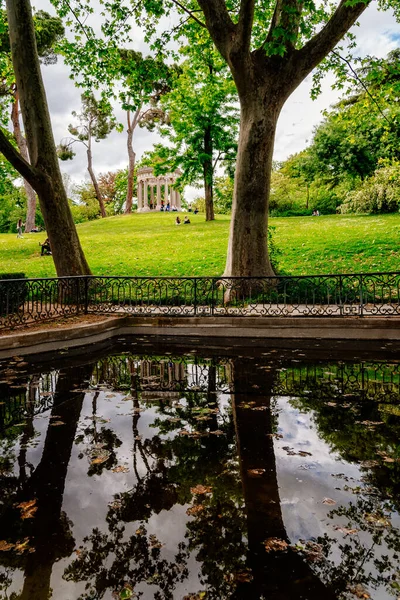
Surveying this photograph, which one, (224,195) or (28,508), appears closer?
(28,508)

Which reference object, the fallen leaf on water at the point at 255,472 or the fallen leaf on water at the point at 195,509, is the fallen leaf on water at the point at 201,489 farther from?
the fallen leaf on water at the point at 255,472

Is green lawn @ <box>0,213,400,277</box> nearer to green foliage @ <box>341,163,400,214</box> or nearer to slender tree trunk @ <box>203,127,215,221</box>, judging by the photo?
green foliage @ <box>341,163,400,214</box>

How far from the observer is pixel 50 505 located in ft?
10.1

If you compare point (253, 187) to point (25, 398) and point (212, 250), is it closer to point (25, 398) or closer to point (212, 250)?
point (25, 398)

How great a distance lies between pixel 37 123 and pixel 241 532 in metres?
13.2

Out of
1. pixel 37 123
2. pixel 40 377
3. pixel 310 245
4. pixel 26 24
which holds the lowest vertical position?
pixel 40 377

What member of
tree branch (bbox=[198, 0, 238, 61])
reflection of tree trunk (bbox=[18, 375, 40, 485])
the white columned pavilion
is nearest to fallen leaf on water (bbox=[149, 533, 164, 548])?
reflection of tree trunk (bbox=[18, 375, 40, 485])

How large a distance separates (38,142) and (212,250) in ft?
35.0

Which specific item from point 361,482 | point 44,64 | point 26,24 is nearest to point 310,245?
point 26,24

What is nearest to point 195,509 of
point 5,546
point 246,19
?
point 5,546

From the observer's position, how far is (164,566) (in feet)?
8.04

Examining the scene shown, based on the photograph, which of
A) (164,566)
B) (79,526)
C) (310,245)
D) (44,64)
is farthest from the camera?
(44,64)

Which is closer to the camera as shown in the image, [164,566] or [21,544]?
[164,566]

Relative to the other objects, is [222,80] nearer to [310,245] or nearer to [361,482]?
[310,245]
